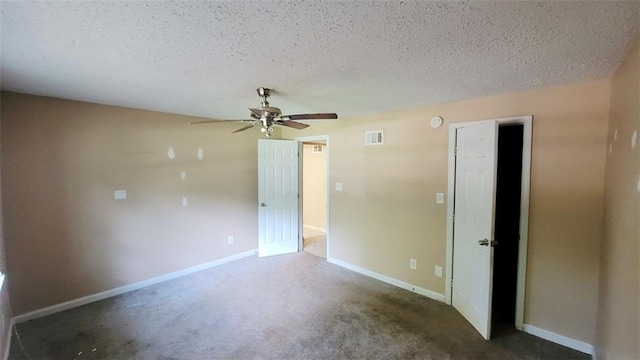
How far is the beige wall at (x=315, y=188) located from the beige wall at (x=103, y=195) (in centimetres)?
234

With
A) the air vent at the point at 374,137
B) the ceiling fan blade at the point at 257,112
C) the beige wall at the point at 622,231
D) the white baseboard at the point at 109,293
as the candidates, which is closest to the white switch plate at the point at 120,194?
the white baseboard at the point at 109,293

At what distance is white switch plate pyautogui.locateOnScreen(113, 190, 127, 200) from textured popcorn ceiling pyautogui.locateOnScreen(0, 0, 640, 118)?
3.80 ft

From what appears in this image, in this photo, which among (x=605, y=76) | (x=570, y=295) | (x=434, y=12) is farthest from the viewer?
(x=570, y=295)

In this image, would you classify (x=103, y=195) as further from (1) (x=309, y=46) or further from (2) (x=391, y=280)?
(2) (x=391, y=280)

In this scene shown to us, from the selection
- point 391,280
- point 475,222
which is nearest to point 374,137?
point 475,222

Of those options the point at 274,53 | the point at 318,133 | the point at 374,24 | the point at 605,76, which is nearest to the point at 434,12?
the point at 374,24

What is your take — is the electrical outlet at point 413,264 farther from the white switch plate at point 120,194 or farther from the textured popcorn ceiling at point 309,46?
the white switch plate at point 120,194

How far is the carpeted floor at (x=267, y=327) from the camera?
2.21 meters

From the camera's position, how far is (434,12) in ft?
3.89

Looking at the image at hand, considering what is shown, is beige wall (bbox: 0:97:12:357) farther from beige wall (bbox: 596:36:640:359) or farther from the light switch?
beige wall (bbox: 596:36:640:359)

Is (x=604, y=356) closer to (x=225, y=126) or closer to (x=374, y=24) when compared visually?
(x=374, y=24)

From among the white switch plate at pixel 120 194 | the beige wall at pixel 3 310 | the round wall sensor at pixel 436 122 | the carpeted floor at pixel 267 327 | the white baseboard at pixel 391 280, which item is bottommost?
the carpeted floor at pixel 267 327

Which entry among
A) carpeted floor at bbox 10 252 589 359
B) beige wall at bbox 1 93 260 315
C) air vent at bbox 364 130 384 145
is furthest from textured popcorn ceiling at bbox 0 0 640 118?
carpeted floor at bbox 10 252 589 359

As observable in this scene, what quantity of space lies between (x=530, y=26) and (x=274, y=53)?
1355 mm
